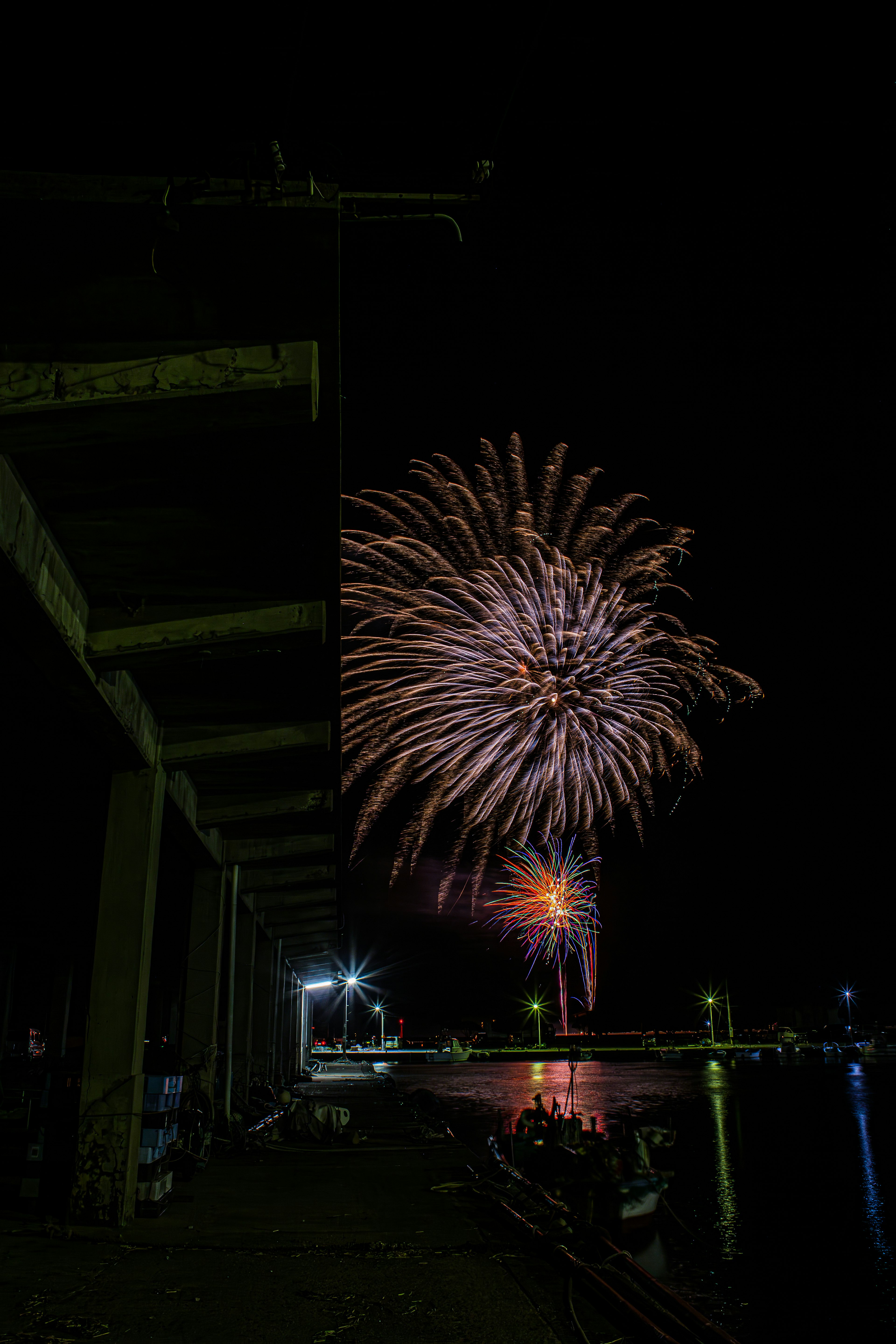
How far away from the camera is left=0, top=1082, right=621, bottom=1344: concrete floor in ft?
19.7

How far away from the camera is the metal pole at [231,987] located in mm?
16656

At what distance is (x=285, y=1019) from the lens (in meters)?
36.9

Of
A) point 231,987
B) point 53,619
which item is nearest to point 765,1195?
point 231,987

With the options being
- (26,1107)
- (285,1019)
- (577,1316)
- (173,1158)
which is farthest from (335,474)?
(285,1019)

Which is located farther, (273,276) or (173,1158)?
(173,1158)

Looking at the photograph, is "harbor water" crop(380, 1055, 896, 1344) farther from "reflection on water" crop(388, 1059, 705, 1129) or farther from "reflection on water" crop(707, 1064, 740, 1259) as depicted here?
"reflection on water" crop(388, 1059, 705, 1129)

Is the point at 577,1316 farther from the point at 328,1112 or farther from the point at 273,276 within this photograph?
the point at 328,1112

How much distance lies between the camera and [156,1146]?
1002 cm

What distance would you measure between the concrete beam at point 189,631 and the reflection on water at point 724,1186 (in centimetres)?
1299

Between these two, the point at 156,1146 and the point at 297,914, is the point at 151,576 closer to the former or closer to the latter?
the point at 156,1146

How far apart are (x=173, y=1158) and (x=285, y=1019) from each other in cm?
2579

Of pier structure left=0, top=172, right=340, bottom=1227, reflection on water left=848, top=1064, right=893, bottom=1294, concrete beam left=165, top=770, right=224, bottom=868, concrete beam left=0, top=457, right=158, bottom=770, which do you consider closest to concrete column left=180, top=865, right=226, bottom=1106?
pier structure left=0, top=172, right=340, bottom=1227

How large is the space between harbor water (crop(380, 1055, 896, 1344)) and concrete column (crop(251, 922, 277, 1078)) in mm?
6932

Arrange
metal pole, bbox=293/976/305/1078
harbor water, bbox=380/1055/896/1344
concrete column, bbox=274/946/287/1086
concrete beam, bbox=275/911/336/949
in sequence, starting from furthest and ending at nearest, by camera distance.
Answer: metal pole, bbox=293/976/305/1078 → concrete column, bbox=274/946/287/1086 → concrete beam, bbox=275/911/336/949 → harbor water, bbox=380/1055/896/1344
